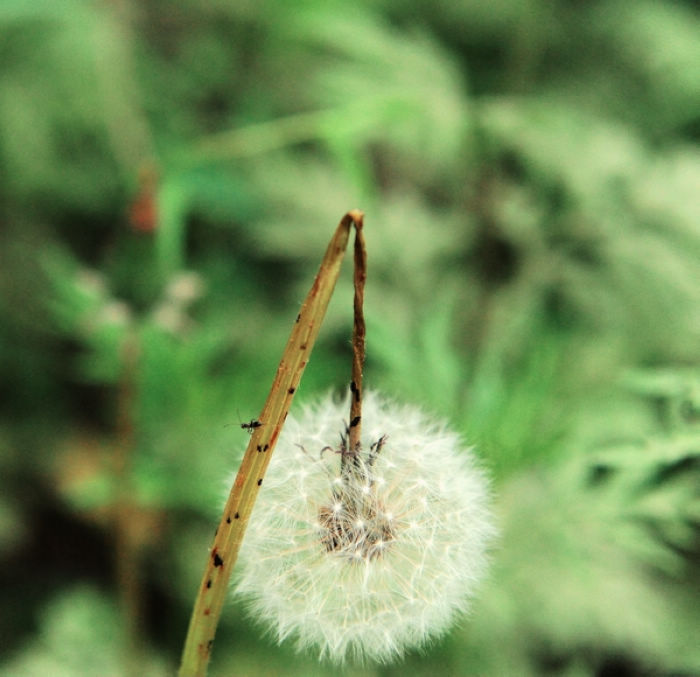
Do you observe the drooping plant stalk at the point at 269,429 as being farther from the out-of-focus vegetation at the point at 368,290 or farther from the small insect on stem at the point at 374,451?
the out-of-focus vegetation at the point at 368,290

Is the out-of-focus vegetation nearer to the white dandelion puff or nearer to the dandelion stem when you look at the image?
the white dandelion puff

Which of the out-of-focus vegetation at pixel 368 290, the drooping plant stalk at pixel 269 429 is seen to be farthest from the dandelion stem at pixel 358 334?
the out-of-focus vegetation at pixel 368 290

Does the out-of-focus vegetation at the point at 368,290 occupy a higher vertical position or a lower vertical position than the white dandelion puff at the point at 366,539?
higher

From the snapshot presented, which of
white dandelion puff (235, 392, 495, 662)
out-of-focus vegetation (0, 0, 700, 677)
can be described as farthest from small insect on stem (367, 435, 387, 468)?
out-of-focus vegetation (0, 0, 700, 677)

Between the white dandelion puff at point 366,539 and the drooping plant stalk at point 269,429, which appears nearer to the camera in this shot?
the drooping plant stalk at point 269,429

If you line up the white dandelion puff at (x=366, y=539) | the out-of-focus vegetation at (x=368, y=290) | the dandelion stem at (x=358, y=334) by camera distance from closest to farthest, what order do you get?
the dandelion stem at (x=358, y=334), the white dandelion puff at (x=366, y=539), the out-of-focus vegetation at (x=368, y=290)

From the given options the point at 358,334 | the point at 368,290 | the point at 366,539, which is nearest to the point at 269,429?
the point at 358,334

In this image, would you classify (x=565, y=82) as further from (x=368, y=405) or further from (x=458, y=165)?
(x=368, y=405)

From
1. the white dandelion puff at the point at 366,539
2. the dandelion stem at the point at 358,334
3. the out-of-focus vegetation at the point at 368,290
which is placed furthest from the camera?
the out-of-focus vegetation at the point at 368,290
